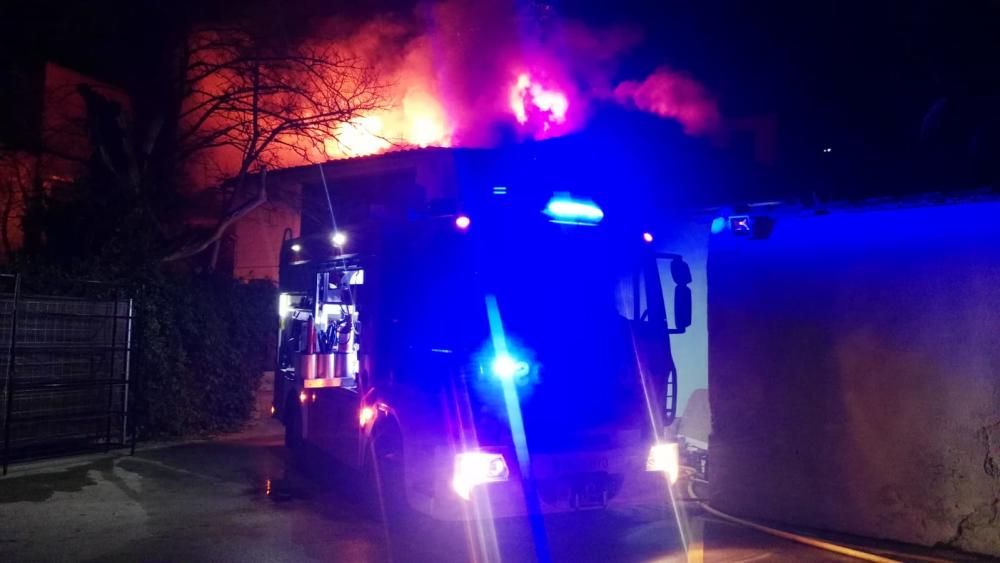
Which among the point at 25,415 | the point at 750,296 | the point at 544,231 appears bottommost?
the point at 25,415

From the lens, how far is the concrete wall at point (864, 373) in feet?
21.6

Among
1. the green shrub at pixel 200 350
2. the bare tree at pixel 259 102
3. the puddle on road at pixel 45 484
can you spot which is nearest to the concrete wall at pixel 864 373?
the puddle on road at pixel 45 484

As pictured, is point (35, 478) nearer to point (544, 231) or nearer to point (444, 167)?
point (544, 231)

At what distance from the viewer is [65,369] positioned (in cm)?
1038

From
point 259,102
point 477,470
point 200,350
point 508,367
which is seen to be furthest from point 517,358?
point 259,102

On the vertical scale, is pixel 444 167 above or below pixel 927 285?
above

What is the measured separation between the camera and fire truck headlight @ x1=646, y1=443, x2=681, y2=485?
6.58m

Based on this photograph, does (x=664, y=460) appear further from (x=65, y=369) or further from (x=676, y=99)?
(x=676, y=99)

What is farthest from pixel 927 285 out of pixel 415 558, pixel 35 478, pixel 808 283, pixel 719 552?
pixel 35 478

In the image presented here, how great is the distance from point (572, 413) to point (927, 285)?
3401 millimetres

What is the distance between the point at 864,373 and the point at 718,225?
2.09m

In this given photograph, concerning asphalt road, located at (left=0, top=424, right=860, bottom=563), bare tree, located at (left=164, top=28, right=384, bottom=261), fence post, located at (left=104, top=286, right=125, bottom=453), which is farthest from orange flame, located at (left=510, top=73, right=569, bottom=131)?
asphalt road, located at (left=0, top=424, right=860, bottom=563)

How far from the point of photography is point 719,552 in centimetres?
673

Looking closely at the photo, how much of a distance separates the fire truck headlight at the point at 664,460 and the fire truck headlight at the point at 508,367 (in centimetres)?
130
